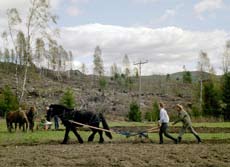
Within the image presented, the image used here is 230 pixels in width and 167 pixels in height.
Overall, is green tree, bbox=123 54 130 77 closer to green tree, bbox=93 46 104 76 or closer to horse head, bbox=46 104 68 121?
green tree, bbox=93 46 104 76

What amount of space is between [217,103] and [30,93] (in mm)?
45692

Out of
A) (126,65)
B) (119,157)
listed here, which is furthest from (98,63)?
(119,157)

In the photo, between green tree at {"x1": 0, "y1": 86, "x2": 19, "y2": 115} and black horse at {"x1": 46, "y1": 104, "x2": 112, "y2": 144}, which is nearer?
black horse at {"x1": 46, "y1": 104, "x2": 112, "y2": 144}

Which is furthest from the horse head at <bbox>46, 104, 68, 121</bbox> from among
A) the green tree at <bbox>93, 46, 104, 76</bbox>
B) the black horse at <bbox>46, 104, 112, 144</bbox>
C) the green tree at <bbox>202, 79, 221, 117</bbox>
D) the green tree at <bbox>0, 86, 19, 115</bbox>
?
the green tree at <bbox>93, 46, 104, 76</bbox>

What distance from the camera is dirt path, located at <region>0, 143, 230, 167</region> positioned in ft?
41.1

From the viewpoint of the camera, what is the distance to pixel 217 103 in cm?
5522

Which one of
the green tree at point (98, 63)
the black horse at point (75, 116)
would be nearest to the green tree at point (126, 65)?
the green tree at point (98, 63)

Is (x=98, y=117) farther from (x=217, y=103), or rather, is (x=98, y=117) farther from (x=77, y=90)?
(x=77, y=90)

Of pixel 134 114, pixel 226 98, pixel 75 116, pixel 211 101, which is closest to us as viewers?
pixel 75 116

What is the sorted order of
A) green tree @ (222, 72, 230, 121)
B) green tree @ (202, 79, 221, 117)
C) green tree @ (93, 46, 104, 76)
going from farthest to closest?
1. green tree @ (93, 46, 104, 76)
2. green tree @ (202, 79, 221, 117)
3. green tree @ (222, 72, 230, 121)

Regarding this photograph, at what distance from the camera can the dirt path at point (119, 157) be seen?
41.1ft

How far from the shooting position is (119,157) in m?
13.5

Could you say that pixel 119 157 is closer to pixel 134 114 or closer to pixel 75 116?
pixel 75 116

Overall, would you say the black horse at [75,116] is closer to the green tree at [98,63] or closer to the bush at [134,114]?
the bush at [134,114]
